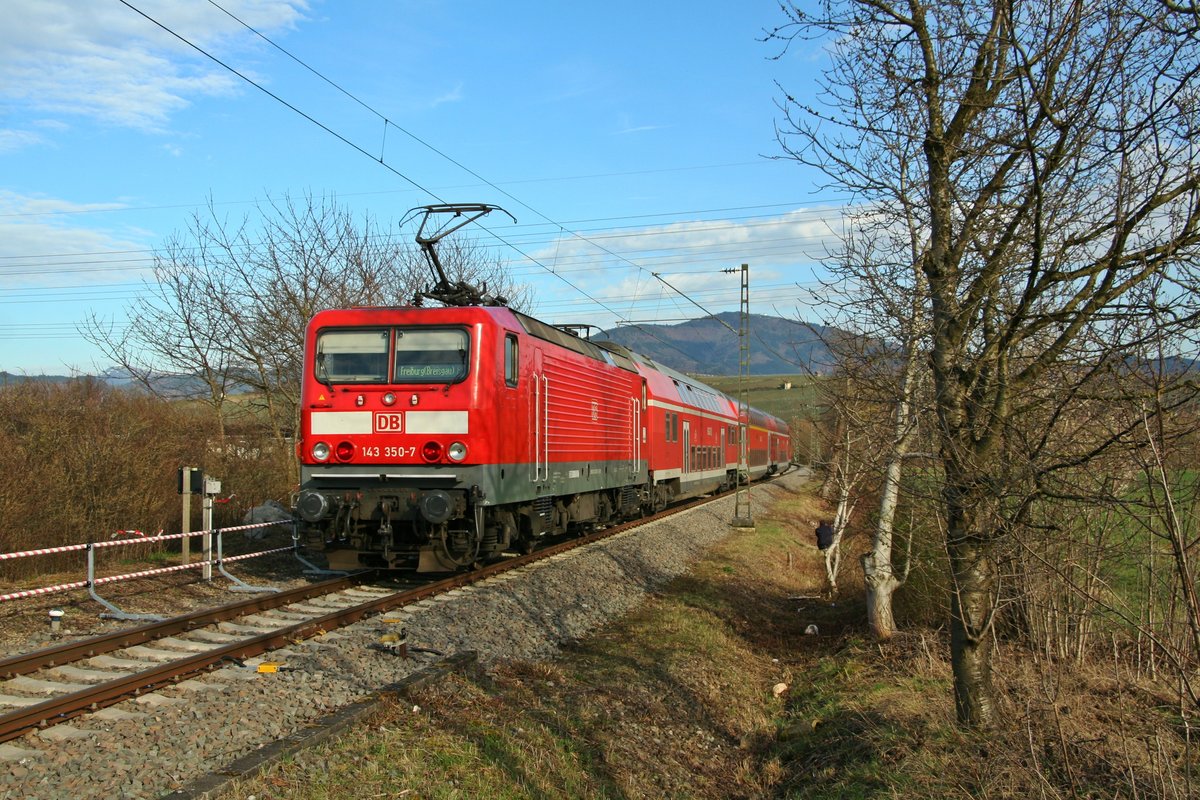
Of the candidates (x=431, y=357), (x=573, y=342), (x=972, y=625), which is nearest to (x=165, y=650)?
(x=431, y=357)

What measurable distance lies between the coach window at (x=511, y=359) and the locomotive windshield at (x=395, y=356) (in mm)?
644

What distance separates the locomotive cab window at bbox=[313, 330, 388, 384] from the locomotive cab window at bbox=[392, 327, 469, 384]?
0.23 m

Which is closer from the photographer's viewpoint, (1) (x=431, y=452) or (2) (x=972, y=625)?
(2) (x=972, y=625)

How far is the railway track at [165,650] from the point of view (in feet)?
19.8

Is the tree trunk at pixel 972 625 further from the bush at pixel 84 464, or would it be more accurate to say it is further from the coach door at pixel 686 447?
the coach door at pixel 686 447

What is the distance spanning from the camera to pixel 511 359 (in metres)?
11.7

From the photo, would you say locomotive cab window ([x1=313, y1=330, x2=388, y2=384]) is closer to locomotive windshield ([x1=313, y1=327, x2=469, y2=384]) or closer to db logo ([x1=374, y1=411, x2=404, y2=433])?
locomotive windshield ([x1=313, y1=327, x2=469, y2=384])

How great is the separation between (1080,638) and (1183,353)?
419 cm

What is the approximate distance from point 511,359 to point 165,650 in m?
5.35

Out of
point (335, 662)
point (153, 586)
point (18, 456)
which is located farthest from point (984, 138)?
point (18, 456)

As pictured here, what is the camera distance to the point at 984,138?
542cm

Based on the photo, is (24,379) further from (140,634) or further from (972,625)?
(972,625)

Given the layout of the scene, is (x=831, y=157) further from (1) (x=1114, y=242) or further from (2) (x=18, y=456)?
(2) (x=18, y=456)

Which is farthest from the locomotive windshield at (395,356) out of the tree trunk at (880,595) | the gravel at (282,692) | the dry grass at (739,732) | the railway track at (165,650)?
the tree trunk at (880,595)
